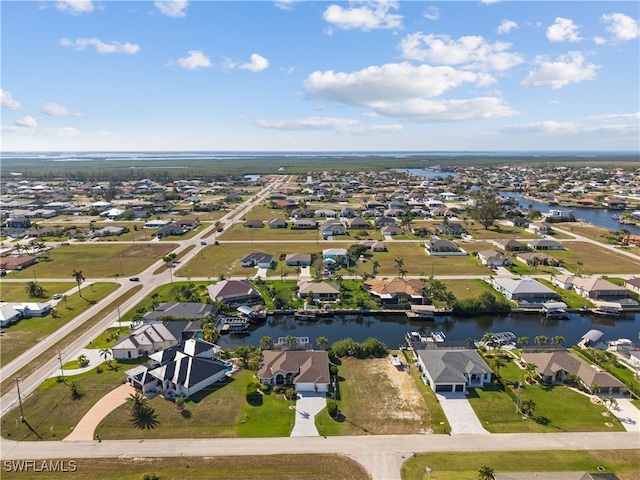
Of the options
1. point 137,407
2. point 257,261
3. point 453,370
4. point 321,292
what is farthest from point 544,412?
point 257,261

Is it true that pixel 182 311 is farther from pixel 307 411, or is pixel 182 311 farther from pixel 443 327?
pixel 443 327

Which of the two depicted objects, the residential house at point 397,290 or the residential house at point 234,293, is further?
the residential house at point 397,290

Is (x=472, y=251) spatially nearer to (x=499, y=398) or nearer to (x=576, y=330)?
(x=576, y=330)

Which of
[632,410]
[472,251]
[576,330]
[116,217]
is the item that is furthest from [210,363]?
[116,217]

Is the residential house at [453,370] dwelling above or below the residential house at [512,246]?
below

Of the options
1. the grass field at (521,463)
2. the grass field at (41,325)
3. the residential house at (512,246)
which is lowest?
the grass field at (521,463)

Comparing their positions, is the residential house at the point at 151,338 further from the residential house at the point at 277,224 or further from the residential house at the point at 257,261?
the residential house at the point at 277,224

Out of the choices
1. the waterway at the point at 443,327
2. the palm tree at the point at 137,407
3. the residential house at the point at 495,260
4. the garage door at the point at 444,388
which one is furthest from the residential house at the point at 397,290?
the palm tree at the point at 137,407
